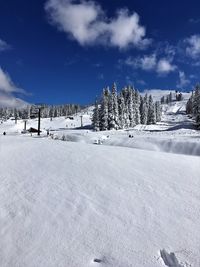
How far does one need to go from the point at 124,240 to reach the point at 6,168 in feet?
28.2

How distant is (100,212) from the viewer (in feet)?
30.3

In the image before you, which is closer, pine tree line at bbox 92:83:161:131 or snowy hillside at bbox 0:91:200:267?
snowy hillside at bbox 0:91:200:267

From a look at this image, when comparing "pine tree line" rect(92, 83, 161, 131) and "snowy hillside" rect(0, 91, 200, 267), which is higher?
"pine tree line" rect(92, 83, 161, 131)

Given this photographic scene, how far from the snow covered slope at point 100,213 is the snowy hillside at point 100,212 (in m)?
0.03

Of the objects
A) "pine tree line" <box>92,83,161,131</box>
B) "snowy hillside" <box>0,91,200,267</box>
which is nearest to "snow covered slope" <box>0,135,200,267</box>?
"snowy hillside" <box>0,91,200,267</box>

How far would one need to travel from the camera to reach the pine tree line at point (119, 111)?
7206 cm

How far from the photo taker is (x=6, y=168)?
14.1m

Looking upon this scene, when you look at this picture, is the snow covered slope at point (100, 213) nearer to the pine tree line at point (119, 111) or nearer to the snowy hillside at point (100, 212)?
the snowy hillside at point (100, 212)

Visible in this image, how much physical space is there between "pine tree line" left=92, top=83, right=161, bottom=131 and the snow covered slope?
57.4 meters

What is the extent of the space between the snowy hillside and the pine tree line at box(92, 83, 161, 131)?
187ft

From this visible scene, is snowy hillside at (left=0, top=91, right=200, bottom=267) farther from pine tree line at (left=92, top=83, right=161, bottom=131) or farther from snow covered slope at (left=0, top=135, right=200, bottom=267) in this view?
pine tree line at (left=92, top=83, right=161, bottom=131)

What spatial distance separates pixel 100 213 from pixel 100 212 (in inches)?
2.5

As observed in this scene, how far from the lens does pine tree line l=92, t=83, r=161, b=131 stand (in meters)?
72.1

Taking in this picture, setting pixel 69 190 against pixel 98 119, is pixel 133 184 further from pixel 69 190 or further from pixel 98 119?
pixel 98 119
